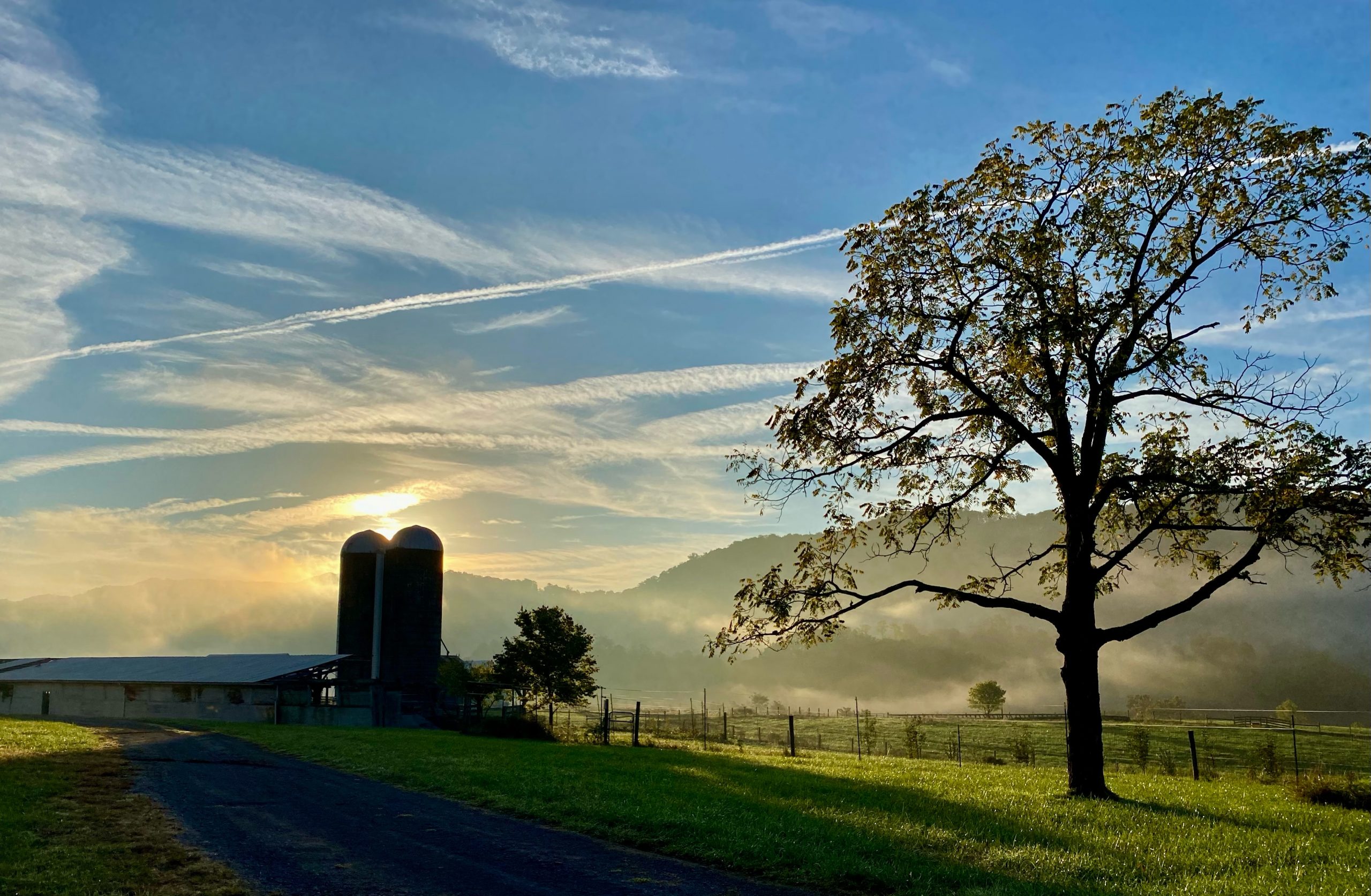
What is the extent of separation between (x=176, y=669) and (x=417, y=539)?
69.6 ft

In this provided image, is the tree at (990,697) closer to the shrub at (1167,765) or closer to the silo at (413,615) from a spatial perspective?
the shrub at (1167,765)

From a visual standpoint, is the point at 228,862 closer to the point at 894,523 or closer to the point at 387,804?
the point at 387,804

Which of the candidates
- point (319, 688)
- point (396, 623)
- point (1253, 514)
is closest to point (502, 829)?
point (1253, 514)

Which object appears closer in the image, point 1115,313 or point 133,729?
point 1115,313

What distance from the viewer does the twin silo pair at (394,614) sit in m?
75.3

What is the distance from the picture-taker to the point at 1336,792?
20.5 metres

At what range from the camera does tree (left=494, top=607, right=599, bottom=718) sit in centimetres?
7338

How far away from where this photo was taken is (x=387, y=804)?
18.7 m

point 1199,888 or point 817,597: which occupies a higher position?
point 817,597

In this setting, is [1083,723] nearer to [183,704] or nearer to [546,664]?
[546,664]

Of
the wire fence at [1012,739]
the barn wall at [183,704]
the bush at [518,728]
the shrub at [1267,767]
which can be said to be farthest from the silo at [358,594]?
the shrub at [1267,767]

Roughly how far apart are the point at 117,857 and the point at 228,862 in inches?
63.1

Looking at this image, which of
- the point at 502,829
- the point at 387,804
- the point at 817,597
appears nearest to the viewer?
the point at 502,829

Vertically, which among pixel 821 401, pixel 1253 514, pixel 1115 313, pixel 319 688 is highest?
pixel 1115 313
